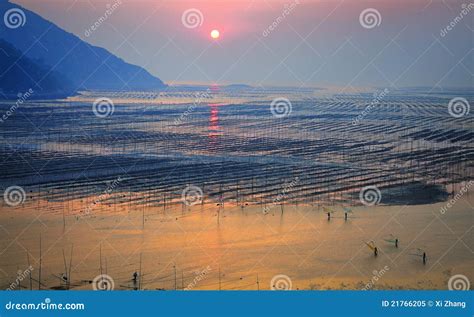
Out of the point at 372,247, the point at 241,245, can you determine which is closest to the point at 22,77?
the point at 241,245

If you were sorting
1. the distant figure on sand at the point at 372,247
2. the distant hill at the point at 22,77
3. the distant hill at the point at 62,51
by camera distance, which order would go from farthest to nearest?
the distant hill at the point at 22,77
the distant hill at the point at 62,51
the distant figure on sand at the point at 372,247

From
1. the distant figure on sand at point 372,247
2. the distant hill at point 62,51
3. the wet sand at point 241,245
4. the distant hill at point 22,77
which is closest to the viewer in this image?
the wet sand at point 241,245

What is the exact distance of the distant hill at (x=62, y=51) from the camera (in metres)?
8.99

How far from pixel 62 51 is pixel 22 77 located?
2.61 meters

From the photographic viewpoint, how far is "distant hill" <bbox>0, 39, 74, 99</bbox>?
13.0 meters

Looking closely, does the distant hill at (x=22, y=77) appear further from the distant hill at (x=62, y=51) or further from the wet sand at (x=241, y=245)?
the wet sand at (x=241, y=245)

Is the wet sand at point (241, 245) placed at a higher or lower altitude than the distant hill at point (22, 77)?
lower

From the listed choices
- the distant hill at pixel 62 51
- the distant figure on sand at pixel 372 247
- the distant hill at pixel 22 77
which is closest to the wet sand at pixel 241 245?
the distant figure on sand at pixel 372 247

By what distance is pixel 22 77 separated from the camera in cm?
1478

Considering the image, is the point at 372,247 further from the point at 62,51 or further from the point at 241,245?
the point at 62,51

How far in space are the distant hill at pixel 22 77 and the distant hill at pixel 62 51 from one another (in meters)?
0.16

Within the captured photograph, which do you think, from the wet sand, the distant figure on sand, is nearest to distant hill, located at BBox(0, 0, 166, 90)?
the wet sand

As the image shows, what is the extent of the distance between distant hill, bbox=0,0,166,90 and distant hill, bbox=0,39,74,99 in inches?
6.3

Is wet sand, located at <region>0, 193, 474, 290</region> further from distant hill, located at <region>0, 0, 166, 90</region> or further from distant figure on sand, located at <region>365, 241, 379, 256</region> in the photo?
Result: distant hill, located at <region>0, 0, 166, 90</region>
